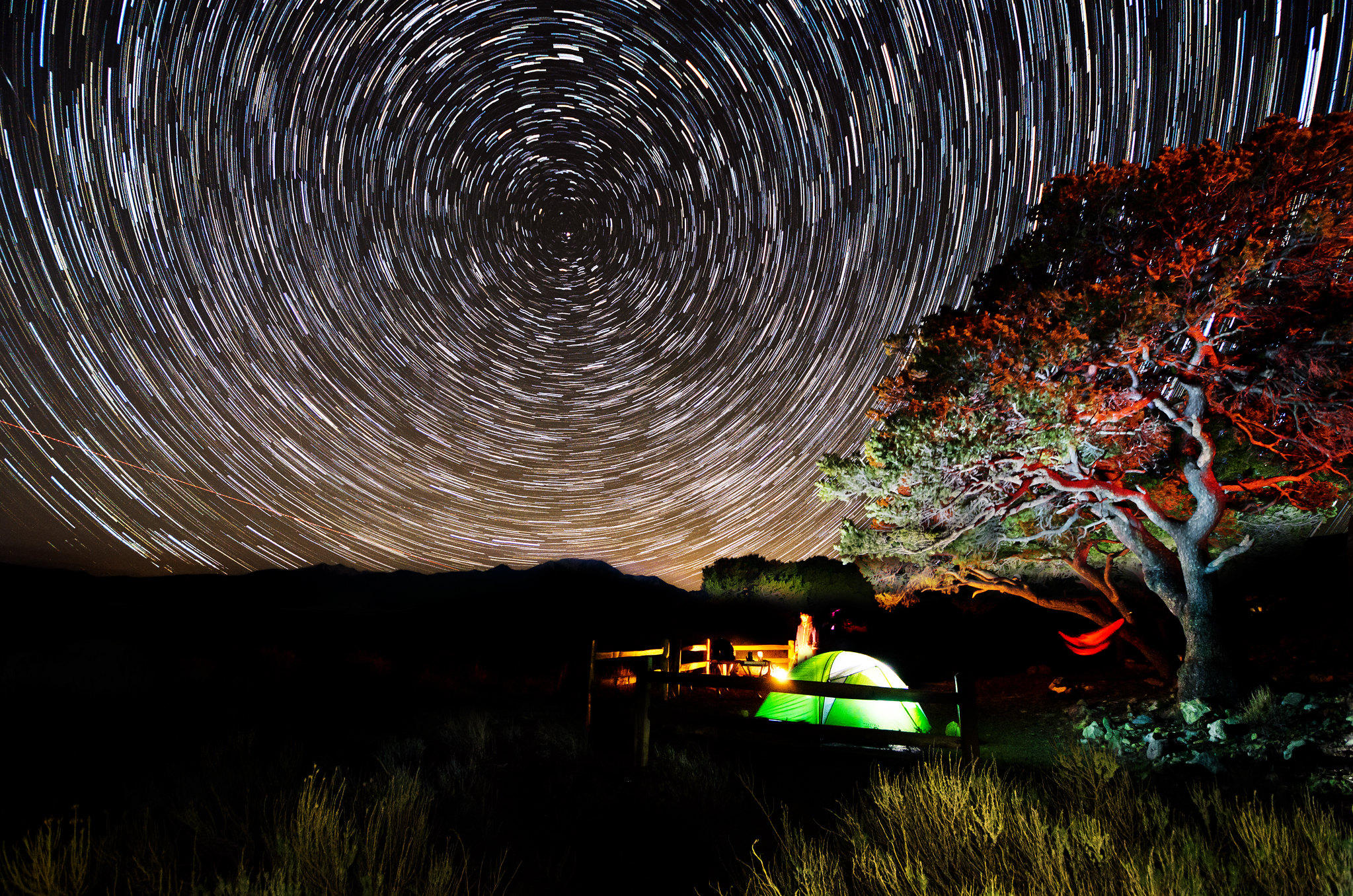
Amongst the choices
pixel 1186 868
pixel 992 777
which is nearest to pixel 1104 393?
pixel 992 777

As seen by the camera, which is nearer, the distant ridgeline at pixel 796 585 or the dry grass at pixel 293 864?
the dry grass at pixel 293 864

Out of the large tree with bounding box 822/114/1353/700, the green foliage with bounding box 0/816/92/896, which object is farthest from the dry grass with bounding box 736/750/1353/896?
the large tree with bounding box 822/114/1353/700

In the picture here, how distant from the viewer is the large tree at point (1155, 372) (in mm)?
7727

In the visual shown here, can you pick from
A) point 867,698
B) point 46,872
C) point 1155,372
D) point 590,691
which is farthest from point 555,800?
point 1155,372

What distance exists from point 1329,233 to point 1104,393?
108 inches

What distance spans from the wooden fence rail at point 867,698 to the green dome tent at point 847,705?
112 centimetres

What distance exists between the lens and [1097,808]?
4.64 metres

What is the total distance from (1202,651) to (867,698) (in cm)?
598

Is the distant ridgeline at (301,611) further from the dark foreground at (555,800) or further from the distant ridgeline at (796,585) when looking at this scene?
the dark foreground at (555,800)

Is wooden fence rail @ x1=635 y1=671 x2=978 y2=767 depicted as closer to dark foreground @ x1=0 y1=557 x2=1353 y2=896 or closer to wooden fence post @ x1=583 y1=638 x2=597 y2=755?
dark foreground @ x1=0 y1=557 x2=1353 y2=896

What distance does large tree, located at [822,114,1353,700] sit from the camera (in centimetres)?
773

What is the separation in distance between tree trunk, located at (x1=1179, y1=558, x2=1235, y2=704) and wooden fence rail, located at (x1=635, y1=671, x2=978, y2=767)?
4.19 meters

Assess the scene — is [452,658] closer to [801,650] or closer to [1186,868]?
[801,650]

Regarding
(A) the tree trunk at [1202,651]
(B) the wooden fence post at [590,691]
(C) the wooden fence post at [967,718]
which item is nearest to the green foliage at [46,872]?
(B) the wooden fence post at [590,691]
